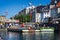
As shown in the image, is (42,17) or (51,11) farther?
(42,17)

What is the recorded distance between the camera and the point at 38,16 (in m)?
139

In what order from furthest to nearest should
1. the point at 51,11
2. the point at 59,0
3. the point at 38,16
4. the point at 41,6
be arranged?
the point at 41,6
the point at 38,16
the point at 59,0
the point at 51,11

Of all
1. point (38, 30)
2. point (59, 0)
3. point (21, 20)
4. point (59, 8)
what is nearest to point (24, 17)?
point (21, 20)

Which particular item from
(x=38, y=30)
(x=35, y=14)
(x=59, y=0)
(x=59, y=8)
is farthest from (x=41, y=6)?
(x=38, y=30)

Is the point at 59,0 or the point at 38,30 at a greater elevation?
the point at 59,0

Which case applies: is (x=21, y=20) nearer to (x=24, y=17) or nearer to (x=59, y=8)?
(x=24, y=17)

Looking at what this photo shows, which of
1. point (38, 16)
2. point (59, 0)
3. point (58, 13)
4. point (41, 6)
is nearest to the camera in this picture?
point (58, 13)

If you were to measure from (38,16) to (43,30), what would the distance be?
60.7m

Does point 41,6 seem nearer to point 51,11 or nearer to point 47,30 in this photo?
point 51,11

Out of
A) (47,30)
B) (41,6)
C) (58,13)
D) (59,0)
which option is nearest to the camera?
(47,30)

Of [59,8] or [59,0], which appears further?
[59,0]

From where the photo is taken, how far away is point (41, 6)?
155 metres

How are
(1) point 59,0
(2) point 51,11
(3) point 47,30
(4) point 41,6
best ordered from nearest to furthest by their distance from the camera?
(3) point 47,30 → (2) point 51,11 → (1) point 59,0 → (4) point 41,6

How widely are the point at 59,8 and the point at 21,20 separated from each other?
35523 mm
